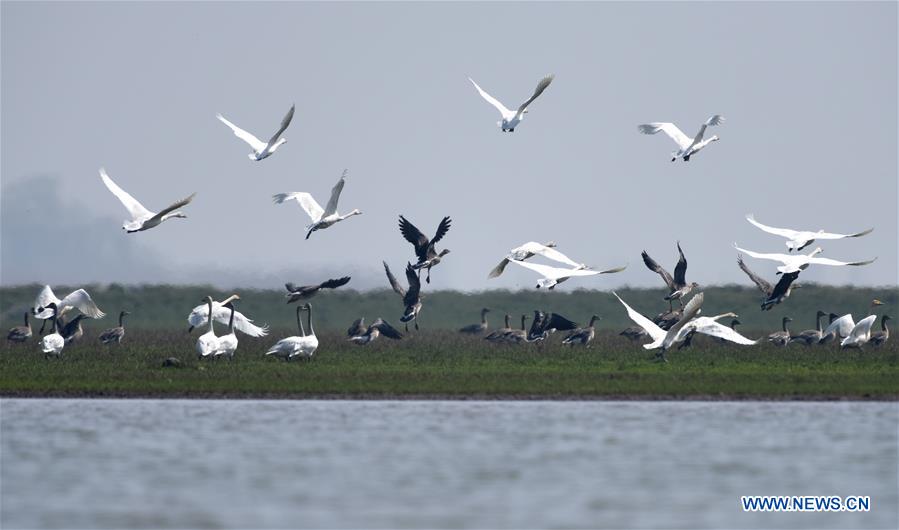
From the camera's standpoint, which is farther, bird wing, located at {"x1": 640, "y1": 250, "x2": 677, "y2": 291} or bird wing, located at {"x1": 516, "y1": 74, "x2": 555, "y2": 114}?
bird wing, located at {"x1": 640, "y1": 250, "x2": 677, "y2": 291}

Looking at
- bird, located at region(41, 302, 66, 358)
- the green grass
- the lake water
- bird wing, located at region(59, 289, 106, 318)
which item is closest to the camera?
the lake water

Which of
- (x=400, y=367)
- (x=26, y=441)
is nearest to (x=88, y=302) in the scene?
(x=400, y=367)

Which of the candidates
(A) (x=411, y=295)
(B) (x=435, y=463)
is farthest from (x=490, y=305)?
(B) (x=435, y=463)

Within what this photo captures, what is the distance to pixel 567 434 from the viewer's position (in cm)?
2227

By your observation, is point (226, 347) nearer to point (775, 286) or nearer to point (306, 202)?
point (306, 202)

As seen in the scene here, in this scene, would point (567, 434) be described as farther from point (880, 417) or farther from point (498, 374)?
point (498, 374)

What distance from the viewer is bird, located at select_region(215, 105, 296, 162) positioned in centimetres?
3102

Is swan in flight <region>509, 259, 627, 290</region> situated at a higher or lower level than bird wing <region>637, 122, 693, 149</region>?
lower

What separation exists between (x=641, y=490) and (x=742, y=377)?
1118 cm

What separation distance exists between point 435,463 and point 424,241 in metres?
15.1

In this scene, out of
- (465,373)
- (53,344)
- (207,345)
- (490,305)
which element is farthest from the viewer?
(490,305)

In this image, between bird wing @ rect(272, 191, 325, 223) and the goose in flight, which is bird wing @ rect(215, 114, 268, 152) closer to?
bird wing @ rect(272, 191, 325, 223)

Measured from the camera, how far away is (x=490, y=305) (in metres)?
59.9

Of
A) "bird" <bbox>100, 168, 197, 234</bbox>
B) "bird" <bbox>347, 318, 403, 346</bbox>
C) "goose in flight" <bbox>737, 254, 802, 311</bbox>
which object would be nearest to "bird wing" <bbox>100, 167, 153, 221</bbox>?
"bird" <bbox>100, 168, 197, 234</bbox>
